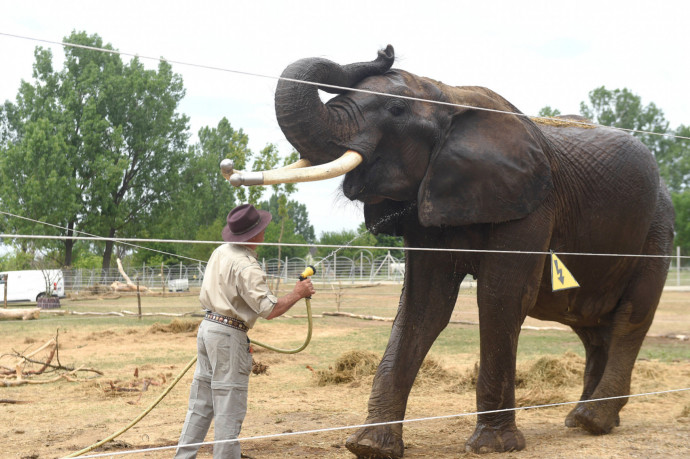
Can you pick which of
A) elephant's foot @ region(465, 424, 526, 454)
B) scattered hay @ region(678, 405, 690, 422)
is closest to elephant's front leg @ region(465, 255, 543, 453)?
elephant's foot @ region(465, 424, 526, 454)

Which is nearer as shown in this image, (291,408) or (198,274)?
(291,408)

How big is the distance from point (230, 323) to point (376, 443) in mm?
1515

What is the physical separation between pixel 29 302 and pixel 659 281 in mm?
21162

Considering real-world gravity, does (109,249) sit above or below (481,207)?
below

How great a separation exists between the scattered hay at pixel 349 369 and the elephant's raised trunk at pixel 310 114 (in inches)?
203

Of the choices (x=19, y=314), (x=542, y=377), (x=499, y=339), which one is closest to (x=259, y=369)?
(x=542, y=377)

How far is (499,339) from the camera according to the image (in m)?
5.34

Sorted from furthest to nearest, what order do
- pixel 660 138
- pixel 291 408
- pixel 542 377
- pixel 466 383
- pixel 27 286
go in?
1. pixel 660 138
2. pixel 27 286
3. pixel 542 377
4. pixel 466 383
5. pixel 291 408

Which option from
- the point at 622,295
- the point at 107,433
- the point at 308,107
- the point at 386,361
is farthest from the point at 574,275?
the point at 107,433

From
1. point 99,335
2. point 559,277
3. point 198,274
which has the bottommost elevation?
point 99,335

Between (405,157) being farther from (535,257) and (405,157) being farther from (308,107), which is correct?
(535,257)

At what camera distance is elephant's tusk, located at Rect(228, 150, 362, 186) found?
4.00 m

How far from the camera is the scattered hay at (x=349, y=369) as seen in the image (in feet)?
30.8

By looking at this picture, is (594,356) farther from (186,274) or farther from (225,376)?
(186,274)
